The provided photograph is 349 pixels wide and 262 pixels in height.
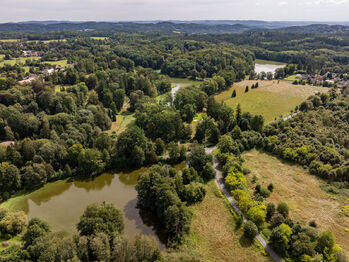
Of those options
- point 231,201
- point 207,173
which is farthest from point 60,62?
point 231,201

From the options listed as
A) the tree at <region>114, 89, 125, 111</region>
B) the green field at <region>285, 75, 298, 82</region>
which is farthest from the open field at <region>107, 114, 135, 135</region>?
the green field at <region>285, 75, 298, 82</region>

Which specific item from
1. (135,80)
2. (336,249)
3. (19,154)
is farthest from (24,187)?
(135,80)

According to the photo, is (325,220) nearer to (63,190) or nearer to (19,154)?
(63,190)

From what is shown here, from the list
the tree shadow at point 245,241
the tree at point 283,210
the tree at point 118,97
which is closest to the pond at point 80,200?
the tree shadow at point 245,241

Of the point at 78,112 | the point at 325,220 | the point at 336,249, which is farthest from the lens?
the point at 78,112

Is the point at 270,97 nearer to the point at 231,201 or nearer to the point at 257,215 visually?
the point at 231,201

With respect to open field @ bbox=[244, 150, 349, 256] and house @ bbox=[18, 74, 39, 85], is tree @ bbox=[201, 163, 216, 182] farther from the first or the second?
house @ bbox=[18, 74, 39, 85]
